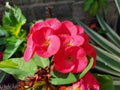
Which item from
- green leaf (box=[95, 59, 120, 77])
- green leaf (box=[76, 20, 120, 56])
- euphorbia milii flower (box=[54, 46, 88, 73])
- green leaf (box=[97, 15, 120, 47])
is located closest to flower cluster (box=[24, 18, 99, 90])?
euphorbia milii flower (box=[54, 46, 88, 73])

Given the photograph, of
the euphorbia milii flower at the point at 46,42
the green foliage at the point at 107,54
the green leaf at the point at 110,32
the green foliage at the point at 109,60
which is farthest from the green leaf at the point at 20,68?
the green leaf at the point at 110,32

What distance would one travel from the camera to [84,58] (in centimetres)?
→ 109

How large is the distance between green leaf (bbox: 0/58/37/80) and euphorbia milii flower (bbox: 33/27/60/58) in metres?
0.12

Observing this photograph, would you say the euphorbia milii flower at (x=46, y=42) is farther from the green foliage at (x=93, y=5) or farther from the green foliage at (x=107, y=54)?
the green foliage at (x=93, y=5)

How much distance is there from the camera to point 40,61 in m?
1.20

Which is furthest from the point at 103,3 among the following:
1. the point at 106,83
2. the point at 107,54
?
the point at 106,83

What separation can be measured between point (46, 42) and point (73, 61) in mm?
117

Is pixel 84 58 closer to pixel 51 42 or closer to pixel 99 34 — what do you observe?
pixel 51 42

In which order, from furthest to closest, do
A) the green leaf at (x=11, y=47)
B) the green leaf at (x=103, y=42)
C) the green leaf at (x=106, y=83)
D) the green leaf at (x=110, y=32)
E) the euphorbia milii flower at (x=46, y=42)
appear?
the green leaf at (x=110, y=32) → the green leaf at (x=103, y=42) → the green leaf at (x=11, y=47) → the green leaf at (x=106, y=83) → the euphorbia milii flower at (x=46, y=42)

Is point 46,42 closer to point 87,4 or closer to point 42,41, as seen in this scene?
point 42,41

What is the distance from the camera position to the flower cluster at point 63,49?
108 cm

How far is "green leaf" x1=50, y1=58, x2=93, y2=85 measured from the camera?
111 cm

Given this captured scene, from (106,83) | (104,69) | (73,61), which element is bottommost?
(104,69)

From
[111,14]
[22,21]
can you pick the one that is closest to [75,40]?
[22,21]
